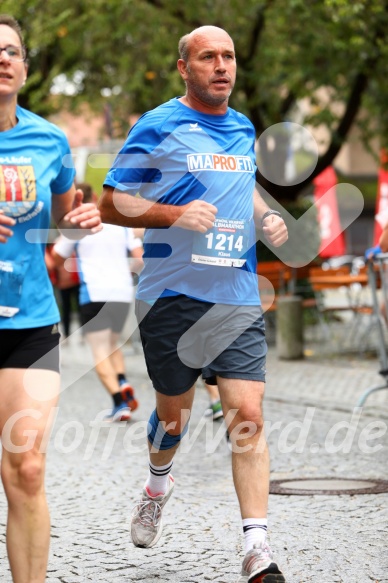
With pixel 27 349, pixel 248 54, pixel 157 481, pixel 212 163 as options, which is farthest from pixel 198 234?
pixel 248 54

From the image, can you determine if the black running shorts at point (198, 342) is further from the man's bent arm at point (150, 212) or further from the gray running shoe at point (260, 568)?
the gray running shoe at point (260, 568)

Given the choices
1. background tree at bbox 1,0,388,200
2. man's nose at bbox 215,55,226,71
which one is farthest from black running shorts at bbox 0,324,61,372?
background tree at bbox 1,0,388,200

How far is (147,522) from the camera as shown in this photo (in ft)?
16.5

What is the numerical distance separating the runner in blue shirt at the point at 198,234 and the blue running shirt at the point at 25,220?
75 centimetres

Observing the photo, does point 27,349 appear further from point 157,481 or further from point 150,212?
point 157,481

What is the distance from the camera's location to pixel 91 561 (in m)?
4.90

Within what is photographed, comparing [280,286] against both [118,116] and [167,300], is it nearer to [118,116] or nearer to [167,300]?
[118,116]

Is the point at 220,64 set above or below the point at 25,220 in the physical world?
above

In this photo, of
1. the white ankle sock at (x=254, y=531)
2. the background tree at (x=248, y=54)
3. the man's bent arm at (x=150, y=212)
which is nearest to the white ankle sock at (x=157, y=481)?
the white ankle sock at (x=254, y=531)

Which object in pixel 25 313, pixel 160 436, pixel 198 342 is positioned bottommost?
pixel 160 436

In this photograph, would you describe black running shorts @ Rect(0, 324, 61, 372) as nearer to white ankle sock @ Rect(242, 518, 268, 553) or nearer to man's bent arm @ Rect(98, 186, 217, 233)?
man's bent arm @ Rect(98, 186, 217, 233)

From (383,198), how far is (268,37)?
1421cm

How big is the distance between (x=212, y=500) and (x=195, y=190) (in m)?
2.18

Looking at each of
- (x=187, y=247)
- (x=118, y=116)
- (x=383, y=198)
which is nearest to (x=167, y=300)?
(x=187, y=247)
